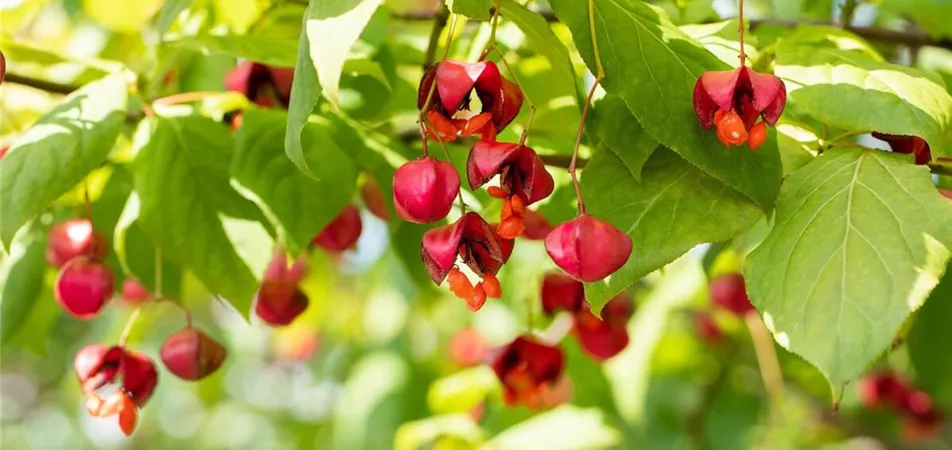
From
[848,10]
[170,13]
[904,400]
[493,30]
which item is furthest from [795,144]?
[904,400]

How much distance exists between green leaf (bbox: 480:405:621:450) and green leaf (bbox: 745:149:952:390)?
1.40 m

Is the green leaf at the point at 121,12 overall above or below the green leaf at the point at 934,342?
above

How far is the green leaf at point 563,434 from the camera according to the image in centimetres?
252

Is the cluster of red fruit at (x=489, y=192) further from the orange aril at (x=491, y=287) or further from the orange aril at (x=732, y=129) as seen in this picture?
the orange aril at (x=732, y=129)

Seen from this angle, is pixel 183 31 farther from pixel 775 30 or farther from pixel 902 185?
pixel 902 185

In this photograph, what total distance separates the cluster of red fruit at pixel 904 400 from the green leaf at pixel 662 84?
2226mm

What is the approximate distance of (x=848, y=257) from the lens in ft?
3.60

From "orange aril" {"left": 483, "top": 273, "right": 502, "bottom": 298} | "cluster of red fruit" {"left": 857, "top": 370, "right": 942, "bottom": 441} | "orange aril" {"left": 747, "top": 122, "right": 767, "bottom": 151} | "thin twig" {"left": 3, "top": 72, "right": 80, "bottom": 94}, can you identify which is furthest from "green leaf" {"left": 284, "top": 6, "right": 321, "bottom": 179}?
"cluster of red fruit" {"left": 857, "top": 370, "right": 942, "bottom": 441}

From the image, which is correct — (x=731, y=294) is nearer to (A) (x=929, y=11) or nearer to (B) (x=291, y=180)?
(A) (x=929, y=11)

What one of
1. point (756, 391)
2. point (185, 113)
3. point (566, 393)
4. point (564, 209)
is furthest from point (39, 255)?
point (756, 391)

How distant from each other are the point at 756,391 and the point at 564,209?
237 cm

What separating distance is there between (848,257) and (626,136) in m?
0.31

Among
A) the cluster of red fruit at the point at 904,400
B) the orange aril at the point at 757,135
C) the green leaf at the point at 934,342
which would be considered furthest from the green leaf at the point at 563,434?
the orange aril at the point at 757,135

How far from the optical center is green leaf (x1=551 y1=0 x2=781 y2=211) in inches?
46.3
